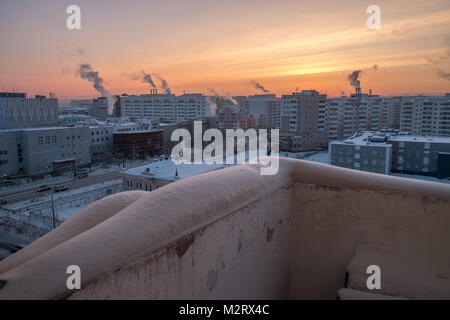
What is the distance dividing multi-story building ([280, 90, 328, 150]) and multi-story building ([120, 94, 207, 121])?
45.5 feet

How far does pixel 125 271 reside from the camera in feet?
5.05

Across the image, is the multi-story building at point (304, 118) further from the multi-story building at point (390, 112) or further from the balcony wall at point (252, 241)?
the balcony wall at point (252, 241)

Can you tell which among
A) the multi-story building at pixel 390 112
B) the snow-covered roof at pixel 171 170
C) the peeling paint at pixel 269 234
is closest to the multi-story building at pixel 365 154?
the snow-covered roof at pixel 171 170

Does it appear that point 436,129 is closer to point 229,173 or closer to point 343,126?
point 343,126

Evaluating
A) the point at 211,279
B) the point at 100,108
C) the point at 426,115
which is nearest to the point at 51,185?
the point at 211,279

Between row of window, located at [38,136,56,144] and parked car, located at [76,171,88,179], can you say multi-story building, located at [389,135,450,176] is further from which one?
row of window, located at [38,136,56,144]

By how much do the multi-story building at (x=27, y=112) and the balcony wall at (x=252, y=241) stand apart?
25259 mm

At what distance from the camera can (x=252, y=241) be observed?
234 centimetres

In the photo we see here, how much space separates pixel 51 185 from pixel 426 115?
91.8ft

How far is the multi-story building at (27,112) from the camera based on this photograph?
2369 cm

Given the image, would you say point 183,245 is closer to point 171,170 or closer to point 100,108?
point 171,170

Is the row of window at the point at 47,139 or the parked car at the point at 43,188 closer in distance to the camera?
the parked car at the point at 43,188

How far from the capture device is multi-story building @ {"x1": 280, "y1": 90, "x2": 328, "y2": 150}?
31.2 metres

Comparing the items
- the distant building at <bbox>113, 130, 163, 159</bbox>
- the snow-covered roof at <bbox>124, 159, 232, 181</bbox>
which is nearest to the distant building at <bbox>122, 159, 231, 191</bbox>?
the snow-covered roof at <bbox>124, 159, 232, 181</bbox>
